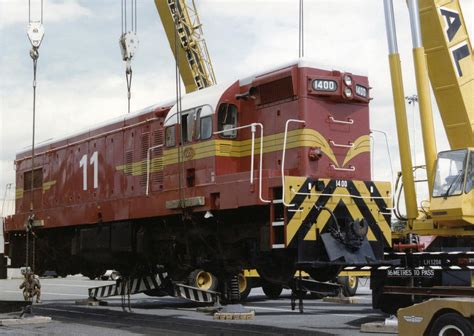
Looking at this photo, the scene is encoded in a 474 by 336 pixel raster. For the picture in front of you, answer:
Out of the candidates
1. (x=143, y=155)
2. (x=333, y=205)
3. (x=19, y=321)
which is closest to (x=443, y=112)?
(x=333, y=205)

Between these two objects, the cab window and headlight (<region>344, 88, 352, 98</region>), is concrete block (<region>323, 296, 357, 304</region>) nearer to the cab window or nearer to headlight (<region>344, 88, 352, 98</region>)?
the cab window

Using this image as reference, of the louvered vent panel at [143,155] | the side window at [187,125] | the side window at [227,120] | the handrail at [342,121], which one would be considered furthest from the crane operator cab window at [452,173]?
the louvered vent panel at [143,155]

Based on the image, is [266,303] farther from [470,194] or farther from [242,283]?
[470,194]

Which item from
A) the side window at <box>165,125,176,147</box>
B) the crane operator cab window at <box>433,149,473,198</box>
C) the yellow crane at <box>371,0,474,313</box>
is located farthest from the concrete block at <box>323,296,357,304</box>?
the crane operator cab window at <box>433,149,473,198</box>

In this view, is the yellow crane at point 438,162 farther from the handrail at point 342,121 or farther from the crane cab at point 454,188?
the handrail at point 342,121

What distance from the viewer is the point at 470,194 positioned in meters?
9.98

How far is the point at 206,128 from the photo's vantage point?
11531mm

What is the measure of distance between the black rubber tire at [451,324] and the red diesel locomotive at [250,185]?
6.94 ft

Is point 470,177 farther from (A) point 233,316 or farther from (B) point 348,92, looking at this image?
(A) point 233,316

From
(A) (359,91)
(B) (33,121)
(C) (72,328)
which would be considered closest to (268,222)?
(A) (359,91)

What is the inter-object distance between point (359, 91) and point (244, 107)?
1.88m

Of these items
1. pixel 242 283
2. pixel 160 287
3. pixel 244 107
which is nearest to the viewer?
pixel 244 107

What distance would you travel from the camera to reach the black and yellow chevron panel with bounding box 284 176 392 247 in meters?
9.80

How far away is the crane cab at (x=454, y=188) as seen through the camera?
9.96 metres
